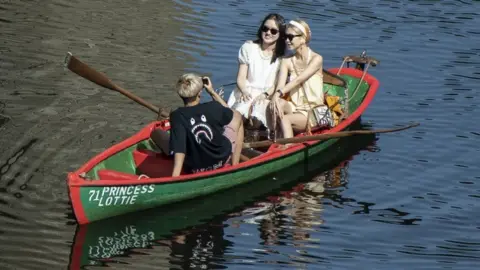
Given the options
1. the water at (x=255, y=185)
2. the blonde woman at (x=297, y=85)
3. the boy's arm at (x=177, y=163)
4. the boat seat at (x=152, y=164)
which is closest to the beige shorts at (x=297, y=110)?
the blonde woman at (x=297, y=85)

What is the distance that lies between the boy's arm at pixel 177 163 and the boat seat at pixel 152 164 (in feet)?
2.75

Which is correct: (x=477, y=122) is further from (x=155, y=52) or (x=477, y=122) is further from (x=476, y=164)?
(x=155, y=52)

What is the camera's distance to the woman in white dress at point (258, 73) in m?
17.0

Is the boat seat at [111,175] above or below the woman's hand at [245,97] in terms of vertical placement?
below

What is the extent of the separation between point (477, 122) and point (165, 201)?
256 inches

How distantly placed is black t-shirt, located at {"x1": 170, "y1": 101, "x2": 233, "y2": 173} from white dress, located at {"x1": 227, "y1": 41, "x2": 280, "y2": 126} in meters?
1.79

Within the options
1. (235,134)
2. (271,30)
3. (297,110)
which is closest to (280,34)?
(271,30)

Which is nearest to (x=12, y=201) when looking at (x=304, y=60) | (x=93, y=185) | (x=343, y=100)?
(x=93, y=185)

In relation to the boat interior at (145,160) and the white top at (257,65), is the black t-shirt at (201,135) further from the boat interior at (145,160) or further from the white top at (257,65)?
the white top at (257,65)

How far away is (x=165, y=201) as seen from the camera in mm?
15117

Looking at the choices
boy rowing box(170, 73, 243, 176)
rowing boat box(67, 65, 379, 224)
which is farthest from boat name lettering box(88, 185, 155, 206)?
boy rowing box(170, 73, 243, 176)

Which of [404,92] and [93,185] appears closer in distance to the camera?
[93,185]

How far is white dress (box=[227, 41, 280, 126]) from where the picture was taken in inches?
671

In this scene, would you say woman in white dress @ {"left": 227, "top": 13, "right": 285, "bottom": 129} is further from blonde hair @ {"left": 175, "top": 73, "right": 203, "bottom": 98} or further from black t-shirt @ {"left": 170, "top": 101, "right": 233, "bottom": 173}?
blonde hair @ {"left": 175, "top": 73, "right": 203, "bottom": 98}
